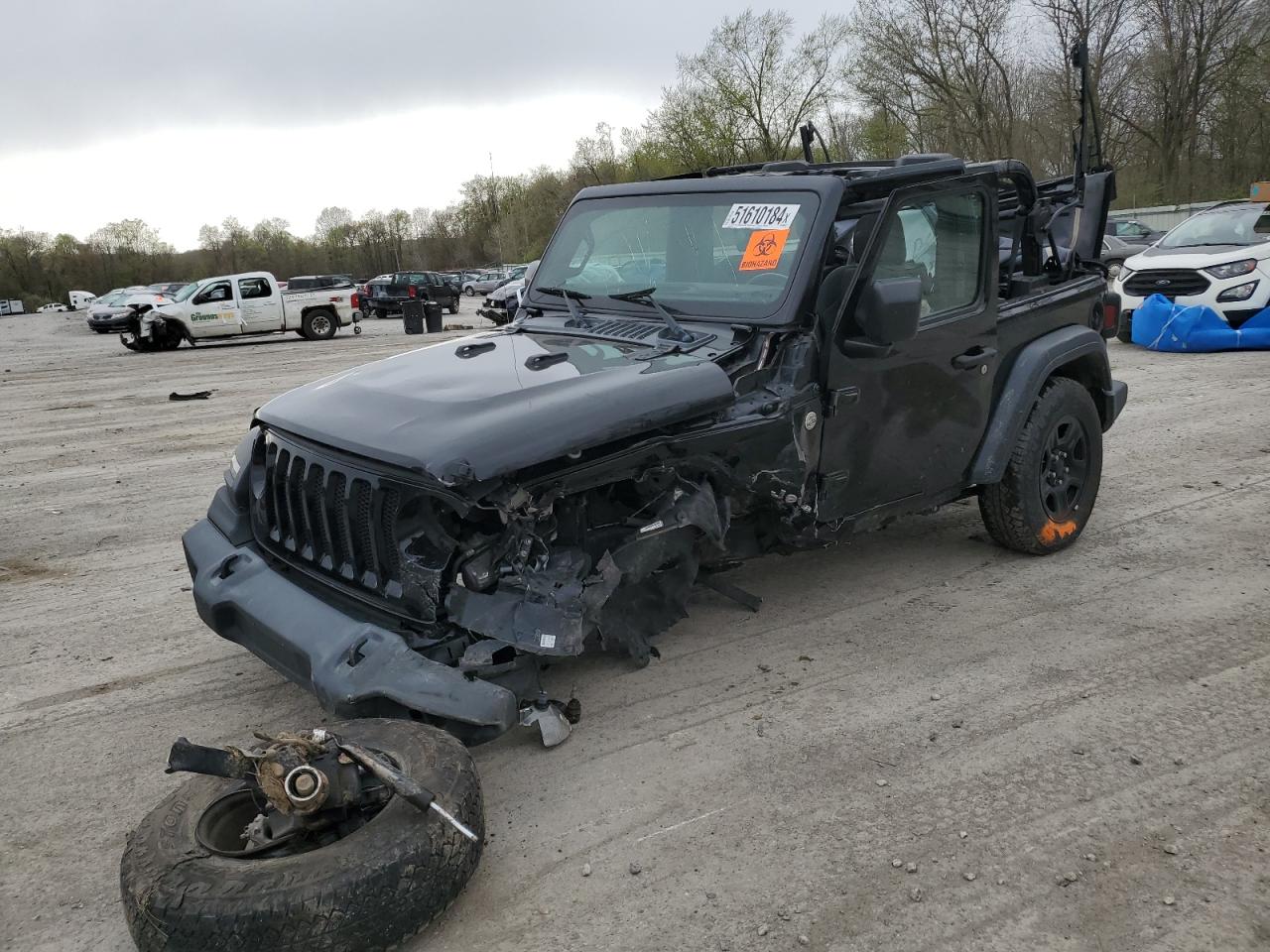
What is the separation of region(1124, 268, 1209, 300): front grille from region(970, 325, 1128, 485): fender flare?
8.22m

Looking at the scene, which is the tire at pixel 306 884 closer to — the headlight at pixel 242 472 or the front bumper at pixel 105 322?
the headlight at pixel 242 472

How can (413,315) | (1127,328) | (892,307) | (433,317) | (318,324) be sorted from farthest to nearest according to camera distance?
(433,317), (413,315), (318,324), (1127,328), (892,307)

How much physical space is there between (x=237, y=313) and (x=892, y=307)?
22246mm

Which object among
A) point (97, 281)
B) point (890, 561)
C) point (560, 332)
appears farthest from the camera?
point (97, 281)

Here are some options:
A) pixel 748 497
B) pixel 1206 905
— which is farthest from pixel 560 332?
pixel 1206 905

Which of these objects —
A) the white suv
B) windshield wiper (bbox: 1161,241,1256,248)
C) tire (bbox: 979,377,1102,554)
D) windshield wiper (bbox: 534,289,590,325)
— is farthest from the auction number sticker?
windshield wiper (bbox: 1161,241,1256,248)

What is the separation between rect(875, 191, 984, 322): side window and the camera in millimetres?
4273

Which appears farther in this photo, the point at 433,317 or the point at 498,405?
the point at 433,317

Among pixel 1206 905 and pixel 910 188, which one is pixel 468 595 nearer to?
pixel 1206 905

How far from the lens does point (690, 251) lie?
177 inches

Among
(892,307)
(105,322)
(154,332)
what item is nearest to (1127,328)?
(892,307)

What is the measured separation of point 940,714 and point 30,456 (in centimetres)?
918

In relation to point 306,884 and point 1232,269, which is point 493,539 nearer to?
point 306,884

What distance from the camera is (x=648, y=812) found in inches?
125
